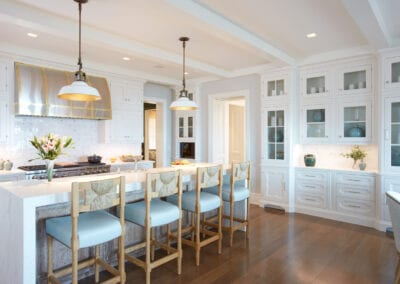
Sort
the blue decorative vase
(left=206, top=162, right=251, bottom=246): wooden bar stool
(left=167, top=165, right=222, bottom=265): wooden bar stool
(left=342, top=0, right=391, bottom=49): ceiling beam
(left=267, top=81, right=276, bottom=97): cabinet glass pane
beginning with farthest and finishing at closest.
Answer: (left=267, top=81, right=276, bottom=97): cabinet glass pane → the blue decorative vase → (left=206, top=162, right=251, bottom=246): wooden bar stool → (left=167, top=165, right=222, bottom=265): wooden bar stool → (left=342, top=0, right=391, bottom=49): ceiling beam

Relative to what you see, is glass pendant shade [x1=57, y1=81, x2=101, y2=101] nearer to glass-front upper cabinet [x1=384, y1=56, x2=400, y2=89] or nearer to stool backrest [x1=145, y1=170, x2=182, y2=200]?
stool backrest [x1=145, y1=170, x2=182, y2=200]

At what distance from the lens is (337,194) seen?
454 centimetres

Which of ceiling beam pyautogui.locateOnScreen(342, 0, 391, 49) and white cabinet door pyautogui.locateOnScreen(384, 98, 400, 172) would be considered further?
white cabinet door pyautogui.locateOnScreen(384, 98, 400, 172)

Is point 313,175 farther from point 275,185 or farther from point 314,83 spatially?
point 314,83

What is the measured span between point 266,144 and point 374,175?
1847 millimetres

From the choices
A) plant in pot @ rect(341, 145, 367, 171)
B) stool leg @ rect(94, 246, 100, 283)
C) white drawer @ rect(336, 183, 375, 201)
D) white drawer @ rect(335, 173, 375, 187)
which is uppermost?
plant in pot @ rect(341, 145, 367, 171)

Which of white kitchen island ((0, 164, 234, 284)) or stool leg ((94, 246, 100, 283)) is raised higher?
white kitchen island ((0, 164, 234, 284))

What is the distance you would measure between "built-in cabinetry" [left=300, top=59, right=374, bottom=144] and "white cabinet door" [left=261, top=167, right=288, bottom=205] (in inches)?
29.7

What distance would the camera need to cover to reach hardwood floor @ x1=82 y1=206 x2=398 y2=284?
2684 millimetres

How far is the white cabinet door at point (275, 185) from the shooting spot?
5.04 metres

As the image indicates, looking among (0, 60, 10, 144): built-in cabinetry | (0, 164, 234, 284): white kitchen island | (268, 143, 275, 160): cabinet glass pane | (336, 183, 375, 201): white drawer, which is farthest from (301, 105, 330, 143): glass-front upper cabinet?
(0, 60, 10, 144): built-in cabinetry

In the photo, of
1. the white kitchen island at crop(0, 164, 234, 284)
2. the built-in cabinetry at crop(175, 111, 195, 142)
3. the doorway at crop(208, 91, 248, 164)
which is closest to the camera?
the white kitchen island at crop(0, 164, 234, 284)

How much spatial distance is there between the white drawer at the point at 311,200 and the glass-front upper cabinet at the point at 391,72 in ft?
6.73

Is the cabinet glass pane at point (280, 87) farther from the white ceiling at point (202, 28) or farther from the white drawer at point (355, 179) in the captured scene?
the white drawer at point (355, 179)
